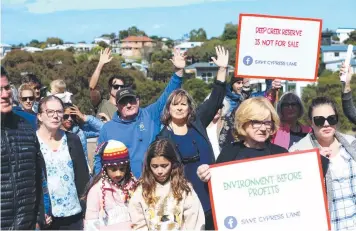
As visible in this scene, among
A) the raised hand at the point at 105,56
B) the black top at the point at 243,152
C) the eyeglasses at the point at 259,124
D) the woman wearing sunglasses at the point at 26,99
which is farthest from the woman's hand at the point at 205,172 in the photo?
the raised hand at the point at 105,56

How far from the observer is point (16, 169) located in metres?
4.20

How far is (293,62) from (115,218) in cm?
319

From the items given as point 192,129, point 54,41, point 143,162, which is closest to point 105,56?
point 192,129

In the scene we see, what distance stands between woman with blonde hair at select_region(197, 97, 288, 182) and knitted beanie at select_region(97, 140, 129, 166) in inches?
30.3

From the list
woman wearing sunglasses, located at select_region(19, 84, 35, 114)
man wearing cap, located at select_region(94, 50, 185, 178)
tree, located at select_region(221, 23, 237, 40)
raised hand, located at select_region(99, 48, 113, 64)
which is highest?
tree, located at select_region(221, 23, 237, 40)

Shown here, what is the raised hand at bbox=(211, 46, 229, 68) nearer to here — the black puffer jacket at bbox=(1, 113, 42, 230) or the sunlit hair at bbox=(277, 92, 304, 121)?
the sunlit hair at bbox=(277, 92, 304, 121)

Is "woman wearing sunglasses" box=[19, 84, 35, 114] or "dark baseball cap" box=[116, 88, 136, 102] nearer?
"dark baseball cap" box=[116, 88, 136, 102]

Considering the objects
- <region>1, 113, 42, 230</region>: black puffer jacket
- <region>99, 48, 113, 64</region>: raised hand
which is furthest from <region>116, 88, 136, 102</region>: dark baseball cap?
<region>99, 48, 113, 64</region>: raised hand

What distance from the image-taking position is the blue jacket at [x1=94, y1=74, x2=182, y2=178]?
5800 millimetres

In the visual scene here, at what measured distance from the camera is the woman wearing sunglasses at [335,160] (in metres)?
4.75

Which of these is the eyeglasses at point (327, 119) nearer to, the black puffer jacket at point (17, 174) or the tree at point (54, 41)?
the black puffer jacket at point (17, 174)

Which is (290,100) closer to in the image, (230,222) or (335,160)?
(335,160)

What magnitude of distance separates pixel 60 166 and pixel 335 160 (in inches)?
89.9

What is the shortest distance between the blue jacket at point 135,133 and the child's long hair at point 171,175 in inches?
33.4
